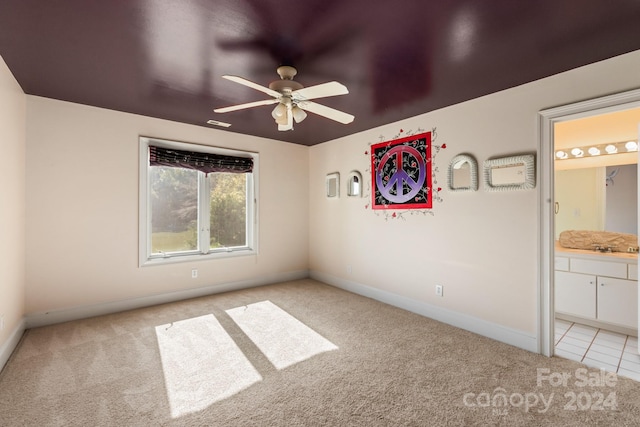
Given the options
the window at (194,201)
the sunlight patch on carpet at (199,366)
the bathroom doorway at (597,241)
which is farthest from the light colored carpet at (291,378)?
the window at (194,201)

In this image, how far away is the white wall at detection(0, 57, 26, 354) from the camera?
2.33 metres

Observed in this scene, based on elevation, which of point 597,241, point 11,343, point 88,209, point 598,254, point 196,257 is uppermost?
point 88,209

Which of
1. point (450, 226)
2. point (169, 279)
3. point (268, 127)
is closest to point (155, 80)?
point (268, 127)

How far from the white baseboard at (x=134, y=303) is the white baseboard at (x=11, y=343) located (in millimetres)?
165

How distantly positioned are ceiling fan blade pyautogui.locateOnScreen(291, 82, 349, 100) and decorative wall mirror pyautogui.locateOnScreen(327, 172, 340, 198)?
2.47 meters

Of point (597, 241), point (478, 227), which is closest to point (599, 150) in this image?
point (597, 241)

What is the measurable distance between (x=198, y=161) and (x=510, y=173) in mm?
3742

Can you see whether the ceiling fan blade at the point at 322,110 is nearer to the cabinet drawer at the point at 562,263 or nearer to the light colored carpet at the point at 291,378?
the light colored carpet at the point at 291,378

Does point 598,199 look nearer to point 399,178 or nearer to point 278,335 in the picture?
point 399,178

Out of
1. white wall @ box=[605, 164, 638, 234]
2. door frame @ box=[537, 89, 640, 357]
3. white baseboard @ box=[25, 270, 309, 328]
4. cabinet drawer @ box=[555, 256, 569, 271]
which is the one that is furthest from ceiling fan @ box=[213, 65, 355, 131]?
white wall @ box=[605, 164, 638, 234]

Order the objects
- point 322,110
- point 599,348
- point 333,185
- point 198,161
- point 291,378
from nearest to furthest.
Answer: point 291,378 → point 322,110 → point 599,348 → point 198,161 → point 333,185

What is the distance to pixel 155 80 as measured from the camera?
2.65m

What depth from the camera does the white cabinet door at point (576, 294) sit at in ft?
10.3

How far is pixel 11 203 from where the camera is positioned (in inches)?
101
